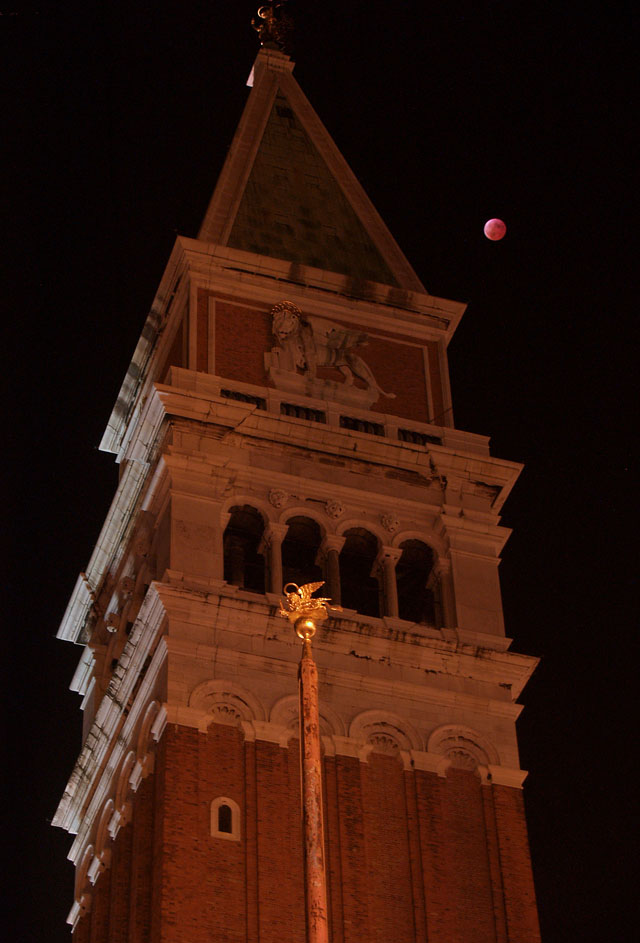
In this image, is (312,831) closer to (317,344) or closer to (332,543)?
(332,543)

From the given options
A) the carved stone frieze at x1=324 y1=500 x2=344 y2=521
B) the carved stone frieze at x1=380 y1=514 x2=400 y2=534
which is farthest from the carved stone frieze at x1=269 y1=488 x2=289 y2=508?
the carved stone frieze at x1=380 y1=514 x2=400 y2=534

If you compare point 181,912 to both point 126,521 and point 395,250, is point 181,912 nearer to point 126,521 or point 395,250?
point 126,521

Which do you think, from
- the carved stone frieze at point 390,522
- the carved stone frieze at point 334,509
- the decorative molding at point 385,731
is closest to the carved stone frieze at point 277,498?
the carved stone frieze at point 334,509

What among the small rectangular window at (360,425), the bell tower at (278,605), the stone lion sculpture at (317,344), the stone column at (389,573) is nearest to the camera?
the bell tower at (278,605)

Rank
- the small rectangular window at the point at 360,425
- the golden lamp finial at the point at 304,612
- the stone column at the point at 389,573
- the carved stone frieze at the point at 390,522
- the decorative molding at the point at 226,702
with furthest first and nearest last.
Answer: the small rectangular window at the point at 360,425, the carved stone frieze at the point at 390,522, the stone column at the point at 389,573, the decorative molding at the point at 226,702, the golden lamp finial at the point at 304,612

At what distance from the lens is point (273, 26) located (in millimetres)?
69875

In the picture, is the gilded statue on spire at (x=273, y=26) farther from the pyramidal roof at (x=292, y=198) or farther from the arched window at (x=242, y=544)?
the arched window at (x=242, y=544)

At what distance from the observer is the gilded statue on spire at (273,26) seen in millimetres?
69312

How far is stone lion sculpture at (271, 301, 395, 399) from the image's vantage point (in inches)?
2301

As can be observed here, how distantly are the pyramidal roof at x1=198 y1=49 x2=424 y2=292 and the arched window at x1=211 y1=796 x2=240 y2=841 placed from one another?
17123mm

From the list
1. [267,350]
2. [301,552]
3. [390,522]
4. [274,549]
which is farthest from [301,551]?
[267,350]

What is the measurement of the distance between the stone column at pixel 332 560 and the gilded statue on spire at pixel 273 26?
19.8 meters

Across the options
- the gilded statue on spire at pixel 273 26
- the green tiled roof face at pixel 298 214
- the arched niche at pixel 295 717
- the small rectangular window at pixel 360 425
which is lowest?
the arched niche at pixel 295 717

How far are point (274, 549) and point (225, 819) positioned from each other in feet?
24.9
